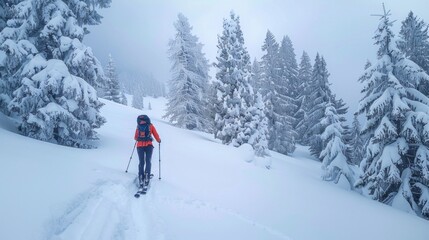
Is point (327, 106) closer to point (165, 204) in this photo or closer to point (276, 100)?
point (276, 100)

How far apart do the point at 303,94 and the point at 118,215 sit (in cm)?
4089

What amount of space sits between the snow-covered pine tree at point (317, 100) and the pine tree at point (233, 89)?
45.0 ft

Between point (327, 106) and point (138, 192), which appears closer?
point (138, 192)

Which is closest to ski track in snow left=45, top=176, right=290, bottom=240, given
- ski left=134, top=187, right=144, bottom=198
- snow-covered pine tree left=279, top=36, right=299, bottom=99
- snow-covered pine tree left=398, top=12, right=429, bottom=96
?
ski left=134, top=187, right=144, bottom=198

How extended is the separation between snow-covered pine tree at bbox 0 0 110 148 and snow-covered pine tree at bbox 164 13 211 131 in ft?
61.7

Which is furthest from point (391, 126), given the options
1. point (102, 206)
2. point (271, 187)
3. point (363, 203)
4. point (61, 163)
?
point (61, 163)

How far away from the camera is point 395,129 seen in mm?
14898

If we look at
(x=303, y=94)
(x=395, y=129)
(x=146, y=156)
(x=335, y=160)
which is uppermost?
(x=303, y=94)

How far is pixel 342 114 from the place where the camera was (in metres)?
38.5

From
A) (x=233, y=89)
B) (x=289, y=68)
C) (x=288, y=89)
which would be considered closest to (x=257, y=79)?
(x=289, y=68)

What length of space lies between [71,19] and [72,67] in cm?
220

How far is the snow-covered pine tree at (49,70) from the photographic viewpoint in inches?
449

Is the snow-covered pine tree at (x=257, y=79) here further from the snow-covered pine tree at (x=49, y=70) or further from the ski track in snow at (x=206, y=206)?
the ski track in snow at (x=206, y=206)

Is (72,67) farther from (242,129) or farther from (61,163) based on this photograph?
(242,129)
